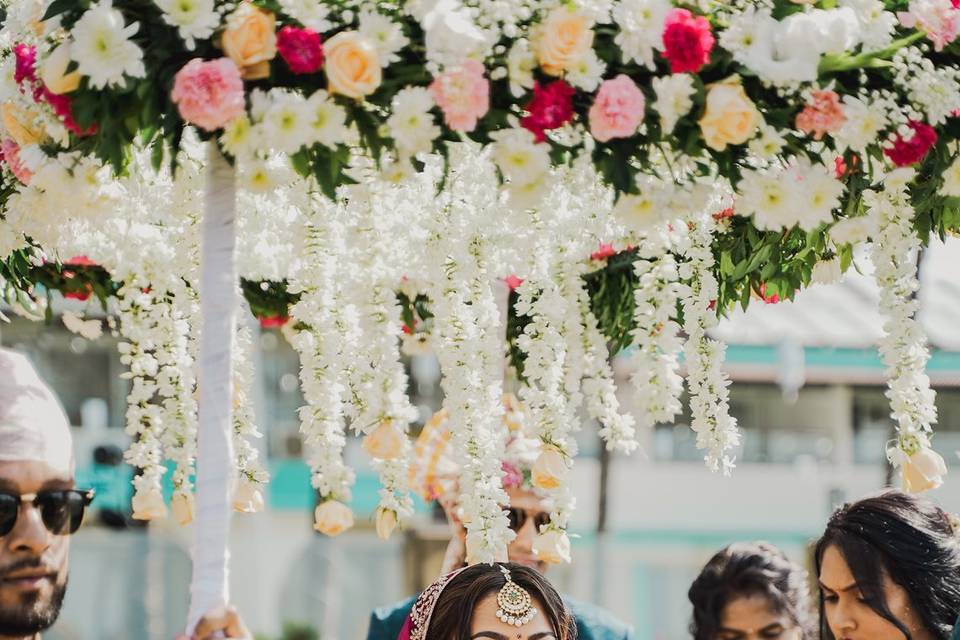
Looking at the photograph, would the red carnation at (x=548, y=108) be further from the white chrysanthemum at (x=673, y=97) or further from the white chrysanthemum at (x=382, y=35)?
the white chrysanthemum at (x=382, y=35)

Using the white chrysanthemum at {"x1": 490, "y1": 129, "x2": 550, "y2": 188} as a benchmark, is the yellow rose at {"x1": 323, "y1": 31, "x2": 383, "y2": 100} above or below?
above

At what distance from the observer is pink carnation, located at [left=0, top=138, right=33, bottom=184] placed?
2.84 m

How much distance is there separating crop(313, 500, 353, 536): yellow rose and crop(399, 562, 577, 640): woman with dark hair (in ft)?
1.99

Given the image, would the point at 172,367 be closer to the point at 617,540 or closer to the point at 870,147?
the point at 870,147

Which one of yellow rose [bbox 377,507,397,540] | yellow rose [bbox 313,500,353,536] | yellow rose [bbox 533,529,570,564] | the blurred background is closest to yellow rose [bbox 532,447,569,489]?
yellow rose [bbox 533,529,570,564]

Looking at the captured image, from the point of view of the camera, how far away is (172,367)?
3371mm

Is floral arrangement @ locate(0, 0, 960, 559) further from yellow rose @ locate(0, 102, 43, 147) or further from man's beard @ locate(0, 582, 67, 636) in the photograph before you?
man's beard @ locate(0, 582, 67, 636)

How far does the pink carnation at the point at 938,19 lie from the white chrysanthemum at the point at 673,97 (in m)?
0.49

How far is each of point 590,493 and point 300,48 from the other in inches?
721

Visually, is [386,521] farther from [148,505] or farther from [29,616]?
[29,616]

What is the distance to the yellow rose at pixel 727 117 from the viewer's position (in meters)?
2.63

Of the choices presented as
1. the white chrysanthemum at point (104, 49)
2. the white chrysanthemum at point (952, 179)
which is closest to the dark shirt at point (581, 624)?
the white chrysanthemum at point (952, 179)

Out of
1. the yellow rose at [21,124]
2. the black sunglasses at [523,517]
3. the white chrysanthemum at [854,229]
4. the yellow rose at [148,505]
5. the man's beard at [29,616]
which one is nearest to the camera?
the yellow rose at [21,124]

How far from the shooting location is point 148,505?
129 inches
